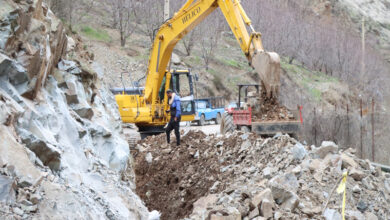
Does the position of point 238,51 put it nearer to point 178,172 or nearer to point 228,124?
point 228,124

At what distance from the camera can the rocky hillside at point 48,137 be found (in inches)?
152

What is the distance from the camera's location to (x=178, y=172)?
11.1 metres

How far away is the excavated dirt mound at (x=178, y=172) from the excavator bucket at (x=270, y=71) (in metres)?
1.49

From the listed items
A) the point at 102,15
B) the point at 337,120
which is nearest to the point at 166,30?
the point at 337,120

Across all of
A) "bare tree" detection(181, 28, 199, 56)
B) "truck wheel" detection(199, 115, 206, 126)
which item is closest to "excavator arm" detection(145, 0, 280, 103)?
"truck wheel" detection(199, 115, 206, 126)

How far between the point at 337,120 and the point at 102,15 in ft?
92.6

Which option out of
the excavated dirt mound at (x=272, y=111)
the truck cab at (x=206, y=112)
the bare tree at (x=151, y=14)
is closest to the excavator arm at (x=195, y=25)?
the excavated dirt mound at (x=272, y=111)

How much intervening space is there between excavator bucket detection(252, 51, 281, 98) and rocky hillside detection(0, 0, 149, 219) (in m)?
4.81

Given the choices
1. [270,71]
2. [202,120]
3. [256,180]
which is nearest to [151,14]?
[202,120]

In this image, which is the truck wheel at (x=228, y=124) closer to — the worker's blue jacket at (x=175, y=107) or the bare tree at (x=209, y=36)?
the worker's blue jacket at (x=175, y=107)

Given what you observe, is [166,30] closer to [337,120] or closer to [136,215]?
[337,120]

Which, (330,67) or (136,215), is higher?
(330,67)

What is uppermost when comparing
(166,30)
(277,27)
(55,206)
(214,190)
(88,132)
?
(277,27)

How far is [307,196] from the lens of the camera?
8.12 meters
